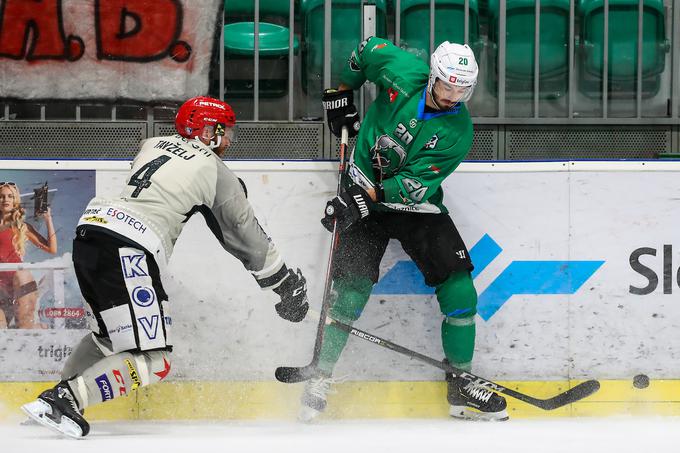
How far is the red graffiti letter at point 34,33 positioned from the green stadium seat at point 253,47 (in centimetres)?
69

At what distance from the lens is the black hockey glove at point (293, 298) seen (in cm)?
383

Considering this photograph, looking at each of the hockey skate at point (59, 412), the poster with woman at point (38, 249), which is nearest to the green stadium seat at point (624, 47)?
the poster with woman at point (38, 249)

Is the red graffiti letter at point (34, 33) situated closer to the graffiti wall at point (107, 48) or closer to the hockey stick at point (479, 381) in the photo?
the graffiti wall at point (107, 48)

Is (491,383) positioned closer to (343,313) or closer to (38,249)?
(343,313)

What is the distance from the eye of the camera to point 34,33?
5.09 meters

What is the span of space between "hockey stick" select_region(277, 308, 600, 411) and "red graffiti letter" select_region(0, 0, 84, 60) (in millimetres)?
2017

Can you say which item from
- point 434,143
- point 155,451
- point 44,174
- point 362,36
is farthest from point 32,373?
point 362,36

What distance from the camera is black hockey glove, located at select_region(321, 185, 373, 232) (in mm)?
3879

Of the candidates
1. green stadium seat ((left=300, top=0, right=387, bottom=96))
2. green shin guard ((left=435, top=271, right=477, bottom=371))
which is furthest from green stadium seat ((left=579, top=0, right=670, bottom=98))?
green shin guard ((left=435, top=271, right=477, bottom=371))

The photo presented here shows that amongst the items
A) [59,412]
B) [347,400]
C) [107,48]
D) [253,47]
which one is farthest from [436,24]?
[59,412]

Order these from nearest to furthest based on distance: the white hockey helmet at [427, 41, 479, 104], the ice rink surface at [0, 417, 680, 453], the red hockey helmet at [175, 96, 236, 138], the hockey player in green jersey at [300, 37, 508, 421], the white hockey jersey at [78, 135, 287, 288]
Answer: the ice rink surface at [0, 417, 680, 453], the white hockey jersey at [78, 135, 287, 288], the red hockey helmet at [175, 96, 236, 138], the white hockey helmet at [427, 41, 479, 104], the hockey player in green jersey at [300, 37, 508, 421]

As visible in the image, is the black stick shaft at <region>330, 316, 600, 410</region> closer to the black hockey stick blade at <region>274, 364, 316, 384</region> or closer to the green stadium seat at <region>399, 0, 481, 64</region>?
the black hockey stick blade at <region>274, 364, 316, 384</region>

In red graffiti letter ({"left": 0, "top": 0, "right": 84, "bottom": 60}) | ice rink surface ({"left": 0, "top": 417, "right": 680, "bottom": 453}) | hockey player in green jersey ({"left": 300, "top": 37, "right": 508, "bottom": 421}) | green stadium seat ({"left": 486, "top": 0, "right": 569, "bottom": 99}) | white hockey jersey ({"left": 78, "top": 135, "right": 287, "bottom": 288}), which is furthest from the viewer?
green stadium seat ({"left": 486, "top": 0, "right": 569, "bottom": 99})

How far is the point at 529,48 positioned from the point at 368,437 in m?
2.36
